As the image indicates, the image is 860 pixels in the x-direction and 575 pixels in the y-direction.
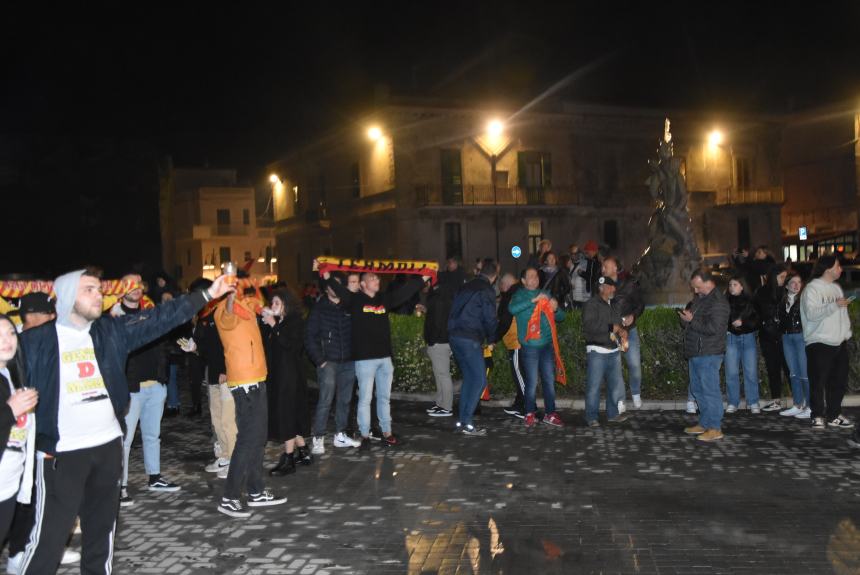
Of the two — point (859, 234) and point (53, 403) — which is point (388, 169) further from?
point (53, 403)

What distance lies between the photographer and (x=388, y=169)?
3847cm

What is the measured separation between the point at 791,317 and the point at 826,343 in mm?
917

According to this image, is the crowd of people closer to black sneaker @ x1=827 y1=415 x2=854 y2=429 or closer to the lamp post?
black sneaker @ x1=827 y1=415 x2=854 y2=429

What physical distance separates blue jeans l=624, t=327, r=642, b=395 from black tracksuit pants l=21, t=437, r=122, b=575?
26.1ft

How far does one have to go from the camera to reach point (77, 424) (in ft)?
16.0

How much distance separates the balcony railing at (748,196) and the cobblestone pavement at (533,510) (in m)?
36.4

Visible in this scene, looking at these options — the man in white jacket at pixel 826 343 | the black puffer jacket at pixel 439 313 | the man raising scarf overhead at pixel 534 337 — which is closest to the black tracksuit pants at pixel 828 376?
the man in white jacket at pixel 826 343

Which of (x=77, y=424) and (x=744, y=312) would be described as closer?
(x=77, y=424)

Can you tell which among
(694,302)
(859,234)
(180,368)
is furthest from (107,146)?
(694,302)

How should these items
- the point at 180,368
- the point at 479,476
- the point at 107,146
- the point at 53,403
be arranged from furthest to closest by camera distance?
the point at 107,146 < the point at 180,368 < the point at 479,476 < the point at 53,403

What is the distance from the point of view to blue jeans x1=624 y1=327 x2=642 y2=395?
11.6 metres

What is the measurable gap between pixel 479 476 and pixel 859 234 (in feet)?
143

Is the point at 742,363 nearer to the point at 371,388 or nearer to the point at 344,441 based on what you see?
the point at 371,388

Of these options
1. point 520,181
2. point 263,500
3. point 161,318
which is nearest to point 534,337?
point 263,500
